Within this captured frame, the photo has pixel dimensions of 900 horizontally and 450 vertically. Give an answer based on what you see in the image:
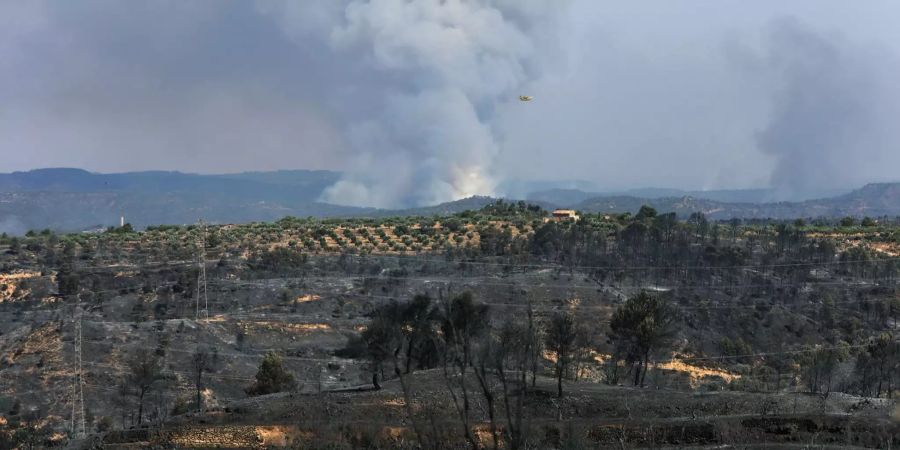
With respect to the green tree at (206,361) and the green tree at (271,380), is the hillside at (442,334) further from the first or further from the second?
the green tree at (271,380)

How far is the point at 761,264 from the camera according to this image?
356 feet

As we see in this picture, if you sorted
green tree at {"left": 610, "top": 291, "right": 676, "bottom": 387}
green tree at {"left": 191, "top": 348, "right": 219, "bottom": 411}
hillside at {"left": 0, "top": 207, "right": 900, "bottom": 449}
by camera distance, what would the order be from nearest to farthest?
1. hillside at {"left": 0, "top": 207, "right": 900, "bottom": 449}
2. green tree at {"left": 610, "top": 291, "right": 676, "bottom": 387}
3. green tree at {"left": 191, "top": 348, "right": 219, "bottom": 411}

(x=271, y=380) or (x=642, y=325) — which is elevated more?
(x=642, y=325)

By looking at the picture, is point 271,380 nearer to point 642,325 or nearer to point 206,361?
point 206,361

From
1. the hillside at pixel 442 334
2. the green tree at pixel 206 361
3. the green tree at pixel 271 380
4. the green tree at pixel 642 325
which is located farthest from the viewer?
the green tree at pixel 206 361

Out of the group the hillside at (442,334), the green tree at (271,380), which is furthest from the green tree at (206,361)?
the green tree at (271,380)

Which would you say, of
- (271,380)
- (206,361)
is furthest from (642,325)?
(206,361)

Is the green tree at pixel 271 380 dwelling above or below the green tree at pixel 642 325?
below

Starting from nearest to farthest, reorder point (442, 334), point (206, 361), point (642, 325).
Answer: point (442, 334), point (642, 325), point (206, 361)

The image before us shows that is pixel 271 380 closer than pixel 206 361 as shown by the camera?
Yes

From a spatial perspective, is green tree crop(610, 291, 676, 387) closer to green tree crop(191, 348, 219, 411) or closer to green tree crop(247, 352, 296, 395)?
green tree crop(247, 352, 296, 395)

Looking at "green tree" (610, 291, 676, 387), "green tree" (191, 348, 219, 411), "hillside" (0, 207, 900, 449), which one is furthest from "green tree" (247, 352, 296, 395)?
"green tree" (610, 291, 676, 387)

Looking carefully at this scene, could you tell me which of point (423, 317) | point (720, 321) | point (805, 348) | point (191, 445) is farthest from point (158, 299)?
point (805, 348)

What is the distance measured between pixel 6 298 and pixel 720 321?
79.6 metres
